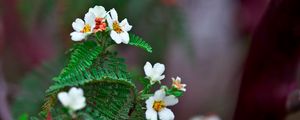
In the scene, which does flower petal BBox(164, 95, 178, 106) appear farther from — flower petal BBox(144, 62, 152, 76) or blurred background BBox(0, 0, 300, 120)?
blurred background BBox(0, 0, 300, 120)

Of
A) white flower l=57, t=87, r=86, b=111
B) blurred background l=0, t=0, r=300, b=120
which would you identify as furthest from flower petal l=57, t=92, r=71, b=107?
blurred background l=0, t=0, r=300, b=120

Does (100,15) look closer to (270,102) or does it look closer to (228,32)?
(270,102)

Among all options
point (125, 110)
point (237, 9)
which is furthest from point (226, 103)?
point (125, 110)

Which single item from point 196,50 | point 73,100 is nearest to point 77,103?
point 73,100

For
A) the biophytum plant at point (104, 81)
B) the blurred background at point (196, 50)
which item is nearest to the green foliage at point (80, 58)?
the biophytum plant at point (104, 81)

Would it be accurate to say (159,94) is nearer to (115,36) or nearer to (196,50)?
(115,36)
